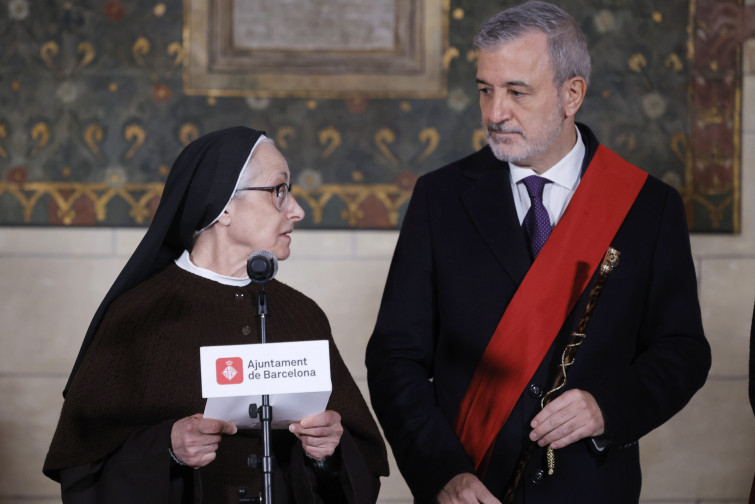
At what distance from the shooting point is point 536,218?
2.31m

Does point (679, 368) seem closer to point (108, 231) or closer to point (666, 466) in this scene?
point (666, 466)

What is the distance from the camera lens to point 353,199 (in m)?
4.06

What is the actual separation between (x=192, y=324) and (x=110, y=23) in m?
2.13

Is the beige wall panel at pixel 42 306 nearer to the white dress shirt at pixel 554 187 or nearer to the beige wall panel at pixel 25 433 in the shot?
the beige wall panel at pixel 25 433

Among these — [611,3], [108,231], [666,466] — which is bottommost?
[666,466]

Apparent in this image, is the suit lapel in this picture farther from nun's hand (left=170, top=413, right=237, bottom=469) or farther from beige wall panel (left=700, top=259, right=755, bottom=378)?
beige wall panel (left=700, top=259, right=755, bottom=378)

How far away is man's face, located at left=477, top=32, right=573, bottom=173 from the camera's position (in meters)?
2.25

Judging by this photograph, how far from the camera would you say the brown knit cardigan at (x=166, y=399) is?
7.25ft

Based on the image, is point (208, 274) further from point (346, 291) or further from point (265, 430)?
point (346, 291)

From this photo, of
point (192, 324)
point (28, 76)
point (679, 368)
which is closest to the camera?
point (679, 368)

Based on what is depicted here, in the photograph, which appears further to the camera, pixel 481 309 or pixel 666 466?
pixel 666 466

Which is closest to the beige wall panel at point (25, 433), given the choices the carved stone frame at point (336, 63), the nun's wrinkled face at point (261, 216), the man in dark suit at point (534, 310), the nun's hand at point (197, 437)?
the carved stone frame at point (336, 63)

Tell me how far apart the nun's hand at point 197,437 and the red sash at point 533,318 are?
538 mm

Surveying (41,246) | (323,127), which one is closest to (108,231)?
(41,246)
